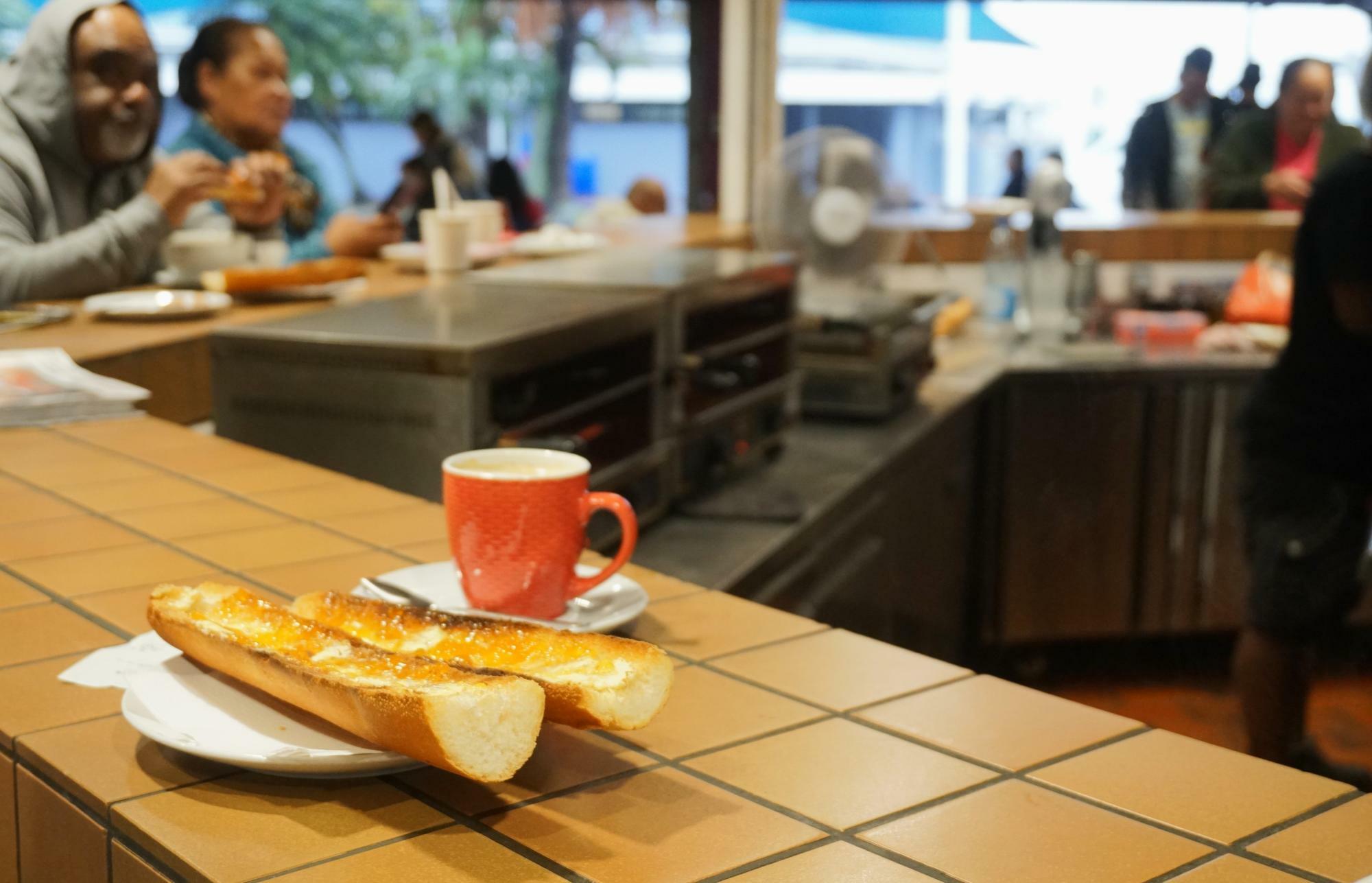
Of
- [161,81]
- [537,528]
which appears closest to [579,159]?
[161,81]

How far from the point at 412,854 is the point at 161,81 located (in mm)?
2425

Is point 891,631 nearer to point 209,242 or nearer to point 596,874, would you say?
point 209,242

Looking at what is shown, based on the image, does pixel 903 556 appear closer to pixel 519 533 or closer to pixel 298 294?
pixel 298 294

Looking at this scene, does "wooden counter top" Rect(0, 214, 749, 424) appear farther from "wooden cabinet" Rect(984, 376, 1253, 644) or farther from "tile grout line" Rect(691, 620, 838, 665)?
"wooden cabinet" Rect(984, 376, 1253, 644)

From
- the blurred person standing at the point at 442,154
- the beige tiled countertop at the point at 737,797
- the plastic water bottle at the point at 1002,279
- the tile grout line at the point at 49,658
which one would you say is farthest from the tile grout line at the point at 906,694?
the blurred person standing at the point at 442,154

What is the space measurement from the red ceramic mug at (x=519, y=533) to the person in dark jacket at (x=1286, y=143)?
4985 mm

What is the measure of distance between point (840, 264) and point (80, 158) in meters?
1.76

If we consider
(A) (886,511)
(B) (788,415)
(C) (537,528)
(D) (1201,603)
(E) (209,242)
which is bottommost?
(D) (1201,603)

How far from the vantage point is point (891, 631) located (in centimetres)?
322

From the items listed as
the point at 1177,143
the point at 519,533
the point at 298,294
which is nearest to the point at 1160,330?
the point at 1177,143

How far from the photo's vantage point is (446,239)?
2.65m

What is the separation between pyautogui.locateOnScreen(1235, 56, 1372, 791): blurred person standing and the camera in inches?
98.5

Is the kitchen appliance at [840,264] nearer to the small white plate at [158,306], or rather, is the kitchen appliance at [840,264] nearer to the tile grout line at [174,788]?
the small white plate at [158,306]

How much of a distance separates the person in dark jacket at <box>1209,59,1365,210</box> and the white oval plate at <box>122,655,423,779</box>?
5.23 m
